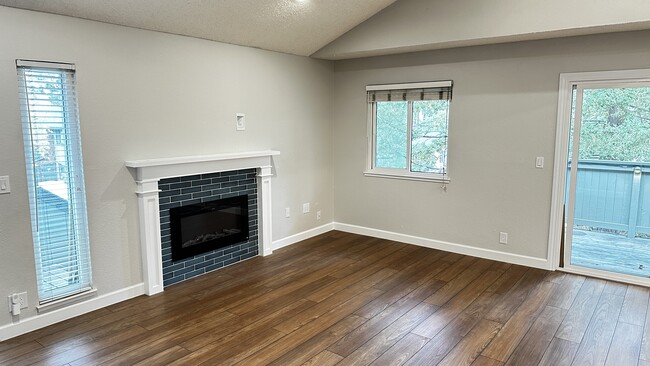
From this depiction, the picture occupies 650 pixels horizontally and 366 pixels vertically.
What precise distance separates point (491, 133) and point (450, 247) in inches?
54.0

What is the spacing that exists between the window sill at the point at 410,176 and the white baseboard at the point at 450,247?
71 cm

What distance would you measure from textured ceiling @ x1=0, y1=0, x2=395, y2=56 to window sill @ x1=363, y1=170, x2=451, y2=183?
1689 millimetres

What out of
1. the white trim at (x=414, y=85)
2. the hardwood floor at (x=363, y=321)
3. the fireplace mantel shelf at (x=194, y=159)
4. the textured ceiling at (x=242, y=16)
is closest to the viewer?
the hardwood floor at (x=363, y=321)

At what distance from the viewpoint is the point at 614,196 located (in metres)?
4.10

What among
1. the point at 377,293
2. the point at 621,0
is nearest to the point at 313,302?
the point at 377,293

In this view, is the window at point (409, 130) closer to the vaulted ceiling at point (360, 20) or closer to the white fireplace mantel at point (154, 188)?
the vaulted ceiling at point (360, 20)

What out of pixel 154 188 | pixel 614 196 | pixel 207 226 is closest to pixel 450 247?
pixel 614 196

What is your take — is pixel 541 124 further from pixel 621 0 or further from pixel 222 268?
pixel 222 268

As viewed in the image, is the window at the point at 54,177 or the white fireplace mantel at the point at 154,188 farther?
the white fireplace mantel at the point at 154,188

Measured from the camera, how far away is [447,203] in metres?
5.02

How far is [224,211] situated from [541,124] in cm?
329

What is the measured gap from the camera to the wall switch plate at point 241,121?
4.56 metres

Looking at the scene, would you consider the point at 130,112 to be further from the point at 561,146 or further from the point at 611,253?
the point at 611,253

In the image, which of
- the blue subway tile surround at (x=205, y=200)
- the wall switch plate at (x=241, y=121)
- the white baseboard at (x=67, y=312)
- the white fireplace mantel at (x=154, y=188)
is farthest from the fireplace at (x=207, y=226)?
the wall switch plate at (x=241, y=121)
